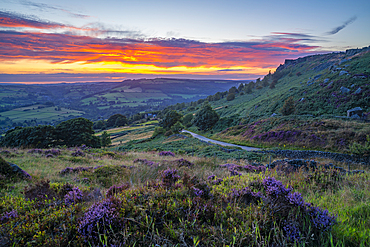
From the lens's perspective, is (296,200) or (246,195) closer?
(296,200)

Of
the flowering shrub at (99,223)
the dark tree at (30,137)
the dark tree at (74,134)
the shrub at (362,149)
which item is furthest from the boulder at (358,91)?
the dark tree at (30,137)

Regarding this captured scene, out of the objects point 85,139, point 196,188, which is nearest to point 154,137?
point 85,139

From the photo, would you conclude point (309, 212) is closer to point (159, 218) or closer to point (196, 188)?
point (196, 188)

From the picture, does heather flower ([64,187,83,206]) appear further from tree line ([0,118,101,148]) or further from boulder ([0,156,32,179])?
tree line ([0,118,101,148])

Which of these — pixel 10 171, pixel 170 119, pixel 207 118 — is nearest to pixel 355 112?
pixel 207 118

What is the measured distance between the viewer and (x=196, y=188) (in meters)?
3.94

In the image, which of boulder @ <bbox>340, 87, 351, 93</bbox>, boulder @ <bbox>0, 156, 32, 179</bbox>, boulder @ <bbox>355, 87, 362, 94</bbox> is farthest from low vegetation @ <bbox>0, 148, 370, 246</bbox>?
boulder @ <bbox>340, 87, 351, 93</bbox>

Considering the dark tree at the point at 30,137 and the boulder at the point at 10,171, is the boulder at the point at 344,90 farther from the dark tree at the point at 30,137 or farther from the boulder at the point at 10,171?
the dark tree at the point at 30,137

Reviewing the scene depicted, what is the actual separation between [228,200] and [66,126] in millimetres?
42245

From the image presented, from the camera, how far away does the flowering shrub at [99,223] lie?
2.50m

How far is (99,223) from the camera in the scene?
2.73 m

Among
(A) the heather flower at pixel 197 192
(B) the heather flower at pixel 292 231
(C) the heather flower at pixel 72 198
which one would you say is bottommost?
(C) the heather flower at pixel 72 198

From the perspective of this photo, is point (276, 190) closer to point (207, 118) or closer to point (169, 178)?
point (169, 178)

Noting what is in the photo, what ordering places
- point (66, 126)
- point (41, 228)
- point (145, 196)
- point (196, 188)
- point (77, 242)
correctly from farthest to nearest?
point (66, 126) → point (196, 188) → point (145, 196) → point (41, 228) → point (77, 242)
